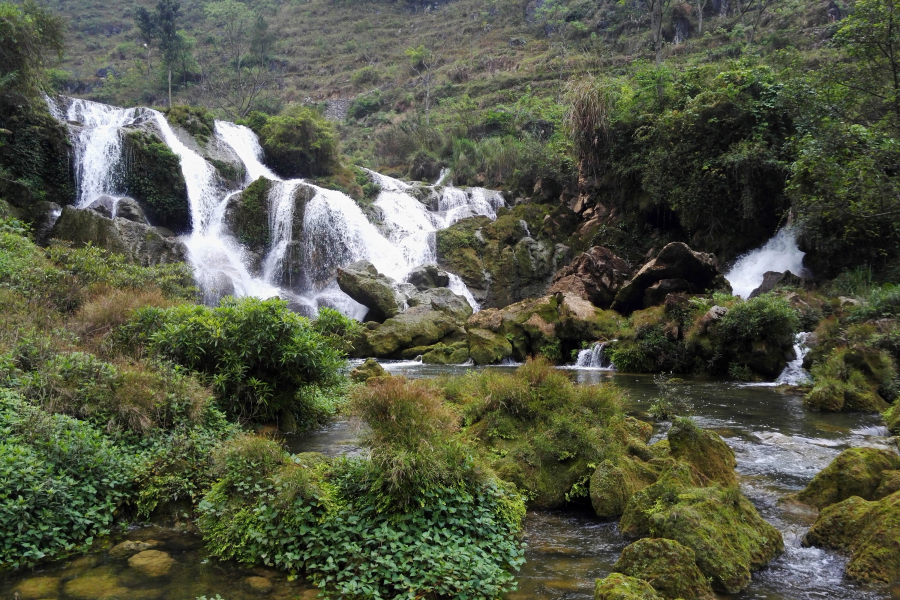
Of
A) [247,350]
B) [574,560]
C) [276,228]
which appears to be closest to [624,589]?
[574,560]

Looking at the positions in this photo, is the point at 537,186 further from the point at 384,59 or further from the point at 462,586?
the point at 384,59

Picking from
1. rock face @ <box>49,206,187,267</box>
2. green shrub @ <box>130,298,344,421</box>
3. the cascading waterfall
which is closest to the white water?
the cascading waterfall

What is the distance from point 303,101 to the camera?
62.6 metres

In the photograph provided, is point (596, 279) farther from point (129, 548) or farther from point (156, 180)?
point (156, 180)

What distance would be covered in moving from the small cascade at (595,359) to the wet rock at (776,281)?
5.20 metres

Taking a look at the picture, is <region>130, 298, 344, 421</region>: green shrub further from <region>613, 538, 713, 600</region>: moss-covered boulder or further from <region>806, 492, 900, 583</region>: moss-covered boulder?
<region>806, 492, 900, 583</region>: moss-covered boulder

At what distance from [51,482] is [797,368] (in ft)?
50.5

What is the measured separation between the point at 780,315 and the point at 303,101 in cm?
5884

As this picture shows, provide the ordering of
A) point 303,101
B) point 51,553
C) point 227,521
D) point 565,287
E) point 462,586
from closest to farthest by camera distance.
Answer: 1. point 462,586
2. point 51,553
3. point 227,521
4. point 565,287
5. point 303,101

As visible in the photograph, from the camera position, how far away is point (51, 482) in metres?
4.62

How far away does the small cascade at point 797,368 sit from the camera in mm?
13742

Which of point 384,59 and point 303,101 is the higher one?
point 384,59

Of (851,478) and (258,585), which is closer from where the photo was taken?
(258,585)

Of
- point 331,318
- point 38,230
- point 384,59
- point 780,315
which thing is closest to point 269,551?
point 331,318
